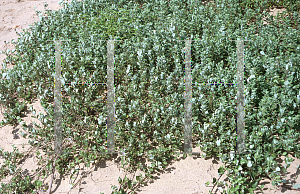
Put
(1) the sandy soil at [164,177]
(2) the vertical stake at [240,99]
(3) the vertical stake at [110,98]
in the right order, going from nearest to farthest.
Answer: (1) the sandy soil at [164,177] < (2) the vertical stake at [240,99] < (3) the vertical stake at [110,98]

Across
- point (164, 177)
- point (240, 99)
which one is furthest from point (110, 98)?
point (240, 99)

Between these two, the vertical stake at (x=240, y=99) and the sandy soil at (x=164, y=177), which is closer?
the sandy soil at (x=164, y=177)

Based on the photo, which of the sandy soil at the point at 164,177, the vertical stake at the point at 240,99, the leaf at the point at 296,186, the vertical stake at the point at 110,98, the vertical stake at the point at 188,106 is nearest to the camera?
the leaf at the point at 296,186

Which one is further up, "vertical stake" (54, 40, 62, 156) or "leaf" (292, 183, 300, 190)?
"vertical stake" (54, 40, 62, 156)

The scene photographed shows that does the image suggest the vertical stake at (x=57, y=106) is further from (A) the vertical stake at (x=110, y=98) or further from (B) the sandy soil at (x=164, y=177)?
(A) the vertical stake at (x=110, y=98)

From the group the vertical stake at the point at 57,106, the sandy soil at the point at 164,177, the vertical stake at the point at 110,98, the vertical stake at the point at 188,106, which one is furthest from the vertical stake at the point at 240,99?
the vertical stake at the point at 57,106

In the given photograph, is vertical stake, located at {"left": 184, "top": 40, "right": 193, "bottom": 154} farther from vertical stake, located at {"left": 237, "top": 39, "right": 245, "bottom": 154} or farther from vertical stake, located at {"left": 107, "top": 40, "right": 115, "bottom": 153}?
vertical stake, located at {"left": 107, "top": 40, "right": 115, "bottom": 153}

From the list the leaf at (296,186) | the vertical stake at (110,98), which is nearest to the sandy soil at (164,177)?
the leaf at (296,186)

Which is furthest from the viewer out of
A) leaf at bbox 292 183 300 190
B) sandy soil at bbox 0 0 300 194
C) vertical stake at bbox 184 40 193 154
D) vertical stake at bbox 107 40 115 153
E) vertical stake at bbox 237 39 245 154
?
vertical stake at bbox 107 40 115 153

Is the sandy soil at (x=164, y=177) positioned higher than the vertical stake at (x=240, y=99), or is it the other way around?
the vertical stake at (x=240, y=99)

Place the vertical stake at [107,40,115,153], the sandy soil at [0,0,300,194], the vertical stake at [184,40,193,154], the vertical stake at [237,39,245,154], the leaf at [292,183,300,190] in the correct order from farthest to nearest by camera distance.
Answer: the vertical stake at [107,40,115,153] → the vertical stake at [184,40,193,154] → the vertical stake at [237,39,245,154] → the sandy soil at [0,0,300,194] → the leaf at [292,183,300,190]

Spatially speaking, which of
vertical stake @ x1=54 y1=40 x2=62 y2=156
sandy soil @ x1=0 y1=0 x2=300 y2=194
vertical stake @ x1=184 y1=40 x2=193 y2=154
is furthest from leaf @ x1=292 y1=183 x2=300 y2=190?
vertical stake @ x1=54 y1=40 x2=62 y2=156

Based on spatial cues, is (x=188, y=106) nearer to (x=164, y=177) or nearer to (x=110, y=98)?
(x=164, y=177)

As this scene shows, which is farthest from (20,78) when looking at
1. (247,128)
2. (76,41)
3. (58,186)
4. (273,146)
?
(273,146)
